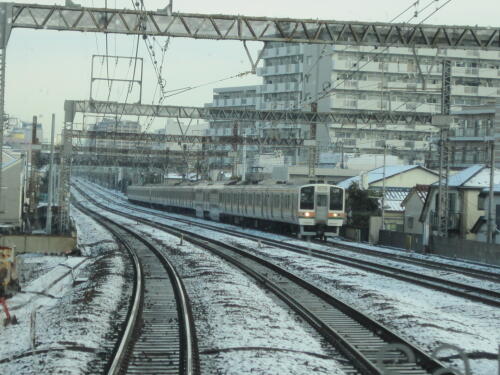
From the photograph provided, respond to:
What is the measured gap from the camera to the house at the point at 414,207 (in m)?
44.0

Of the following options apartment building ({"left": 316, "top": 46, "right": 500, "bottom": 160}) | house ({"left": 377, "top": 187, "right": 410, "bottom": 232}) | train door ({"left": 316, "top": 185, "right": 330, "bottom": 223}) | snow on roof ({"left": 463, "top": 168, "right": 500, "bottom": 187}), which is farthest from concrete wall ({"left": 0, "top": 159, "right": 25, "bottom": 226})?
apartment building ({"left": 316, "top": 46, "right": 500, "bottom": 160})

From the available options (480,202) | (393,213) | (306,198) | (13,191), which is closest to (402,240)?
(480,202)

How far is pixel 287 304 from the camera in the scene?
1511 cm

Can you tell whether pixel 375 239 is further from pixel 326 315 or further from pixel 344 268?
pixel 326 315

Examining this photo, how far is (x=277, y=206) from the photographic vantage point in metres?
41.1

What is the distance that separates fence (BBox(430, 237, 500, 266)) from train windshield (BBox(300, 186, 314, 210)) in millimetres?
6850

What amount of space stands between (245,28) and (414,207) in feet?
94.0

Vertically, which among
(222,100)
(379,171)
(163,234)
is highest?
(222,100)

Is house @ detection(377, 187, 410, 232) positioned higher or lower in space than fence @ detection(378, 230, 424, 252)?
higher

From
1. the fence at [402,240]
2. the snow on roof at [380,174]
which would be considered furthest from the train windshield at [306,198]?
the snow on roof at [380,174]

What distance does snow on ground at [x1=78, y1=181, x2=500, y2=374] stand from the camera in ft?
36.0

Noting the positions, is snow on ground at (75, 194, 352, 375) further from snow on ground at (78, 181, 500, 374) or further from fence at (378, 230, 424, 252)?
fence at (378, 230, 424, 252)

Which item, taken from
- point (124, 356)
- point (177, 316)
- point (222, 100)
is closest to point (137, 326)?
point (177, 316)

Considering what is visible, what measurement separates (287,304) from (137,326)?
3810 millimetres
